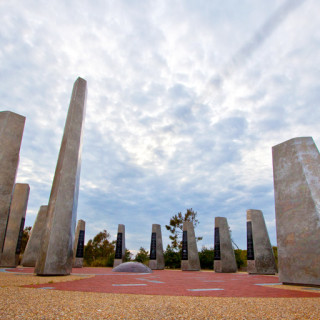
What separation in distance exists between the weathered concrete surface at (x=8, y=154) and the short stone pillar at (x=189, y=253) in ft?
38.3

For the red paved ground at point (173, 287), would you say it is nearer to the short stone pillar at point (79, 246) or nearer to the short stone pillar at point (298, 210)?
the short stone pillar at point (298, 210)

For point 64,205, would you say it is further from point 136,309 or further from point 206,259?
point 206,259

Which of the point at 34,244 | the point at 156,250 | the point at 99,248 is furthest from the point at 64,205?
the point at 99,248

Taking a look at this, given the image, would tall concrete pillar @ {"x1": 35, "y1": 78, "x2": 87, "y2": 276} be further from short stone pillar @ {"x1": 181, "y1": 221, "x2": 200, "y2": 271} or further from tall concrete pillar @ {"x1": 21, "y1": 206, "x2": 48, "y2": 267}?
short stone pillar @ {"x1": 181, "y1": 221, "x2": 200, "y2": 271}

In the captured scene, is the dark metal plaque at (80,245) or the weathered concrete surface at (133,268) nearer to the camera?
the weathered concrete surface at (133,268)

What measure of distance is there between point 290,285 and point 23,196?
45.9 ft

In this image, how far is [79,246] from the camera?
18.2 m

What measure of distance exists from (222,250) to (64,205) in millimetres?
10608

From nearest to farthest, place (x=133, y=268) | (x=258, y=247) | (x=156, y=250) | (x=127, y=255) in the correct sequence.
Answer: (x=133, y=268)
(x=258, y=247)
(x=156, y=250)
(x=127, y=255)

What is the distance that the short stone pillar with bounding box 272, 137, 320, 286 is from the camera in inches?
243

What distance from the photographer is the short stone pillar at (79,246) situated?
1752cm

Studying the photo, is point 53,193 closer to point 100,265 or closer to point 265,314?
point 265,314

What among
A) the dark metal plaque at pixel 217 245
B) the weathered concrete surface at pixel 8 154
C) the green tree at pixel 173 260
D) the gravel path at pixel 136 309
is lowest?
the green tree at pixel 173 260

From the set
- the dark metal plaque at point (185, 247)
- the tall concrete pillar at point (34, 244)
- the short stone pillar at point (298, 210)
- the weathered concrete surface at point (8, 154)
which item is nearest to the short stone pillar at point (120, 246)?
the dark metal plaque at point (185, 247)
